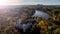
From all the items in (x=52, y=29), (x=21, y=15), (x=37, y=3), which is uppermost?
(x=37, y=3)

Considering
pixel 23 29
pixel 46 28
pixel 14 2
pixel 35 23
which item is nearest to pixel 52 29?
pixel 46 28

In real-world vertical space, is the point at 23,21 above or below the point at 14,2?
below

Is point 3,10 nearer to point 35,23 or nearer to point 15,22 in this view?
point 15,22

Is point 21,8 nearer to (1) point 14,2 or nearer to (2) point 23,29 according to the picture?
(1) point 14,2

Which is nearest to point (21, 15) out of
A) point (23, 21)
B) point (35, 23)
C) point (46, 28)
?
point (23, 21)

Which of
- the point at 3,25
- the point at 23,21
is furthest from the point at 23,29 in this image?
the point at 3,25

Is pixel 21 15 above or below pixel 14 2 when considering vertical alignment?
below

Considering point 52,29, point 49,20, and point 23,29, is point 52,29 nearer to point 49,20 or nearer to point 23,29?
point 49,20
